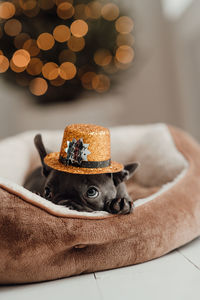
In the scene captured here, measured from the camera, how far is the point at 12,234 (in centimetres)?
122

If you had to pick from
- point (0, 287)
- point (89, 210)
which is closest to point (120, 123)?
point (89, 210)

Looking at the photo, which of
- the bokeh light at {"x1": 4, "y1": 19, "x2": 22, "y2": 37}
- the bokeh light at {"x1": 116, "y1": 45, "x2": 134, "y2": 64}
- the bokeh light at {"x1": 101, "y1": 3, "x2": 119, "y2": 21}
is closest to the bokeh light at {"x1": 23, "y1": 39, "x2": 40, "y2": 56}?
the bokeh light at {"x1": 4, "y1": 19, "x2": 22, "y2": 37}

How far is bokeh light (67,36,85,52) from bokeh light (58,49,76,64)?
0.17ft

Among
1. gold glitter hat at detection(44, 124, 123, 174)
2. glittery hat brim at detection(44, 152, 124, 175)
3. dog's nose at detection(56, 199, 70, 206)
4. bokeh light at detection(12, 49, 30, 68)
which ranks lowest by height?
dog's nose at detection(56, 199, 70, 206)

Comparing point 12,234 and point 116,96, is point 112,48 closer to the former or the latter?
point 116,96

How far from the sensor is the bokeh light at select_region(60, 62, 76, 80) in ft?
13.3

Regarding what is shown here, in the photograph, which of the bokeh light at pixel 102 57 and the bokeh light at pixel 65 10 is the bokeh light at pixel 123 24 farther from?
the bokeh light at pixel 65 10

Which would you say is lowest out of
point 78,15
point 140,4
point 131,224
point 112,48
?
point 131,224

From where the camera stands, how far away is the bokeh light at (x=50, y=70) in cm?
402

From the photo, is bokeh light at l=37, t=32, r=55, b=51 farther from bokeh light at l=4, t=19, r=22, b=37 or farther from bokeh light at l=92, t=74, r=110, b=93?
bokeh light at l=92, t=74, r=110, b=93

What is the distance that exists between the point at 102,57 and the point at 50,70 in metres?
0.62

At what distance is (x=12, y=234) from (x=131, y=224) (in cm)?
47

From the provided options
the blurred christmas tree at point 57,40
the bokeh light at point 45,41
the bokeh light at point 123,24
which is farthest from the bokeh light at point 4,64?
the bokeh light at point 123,24

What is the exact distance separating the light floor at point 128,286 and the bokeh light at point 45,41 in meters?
3.10
